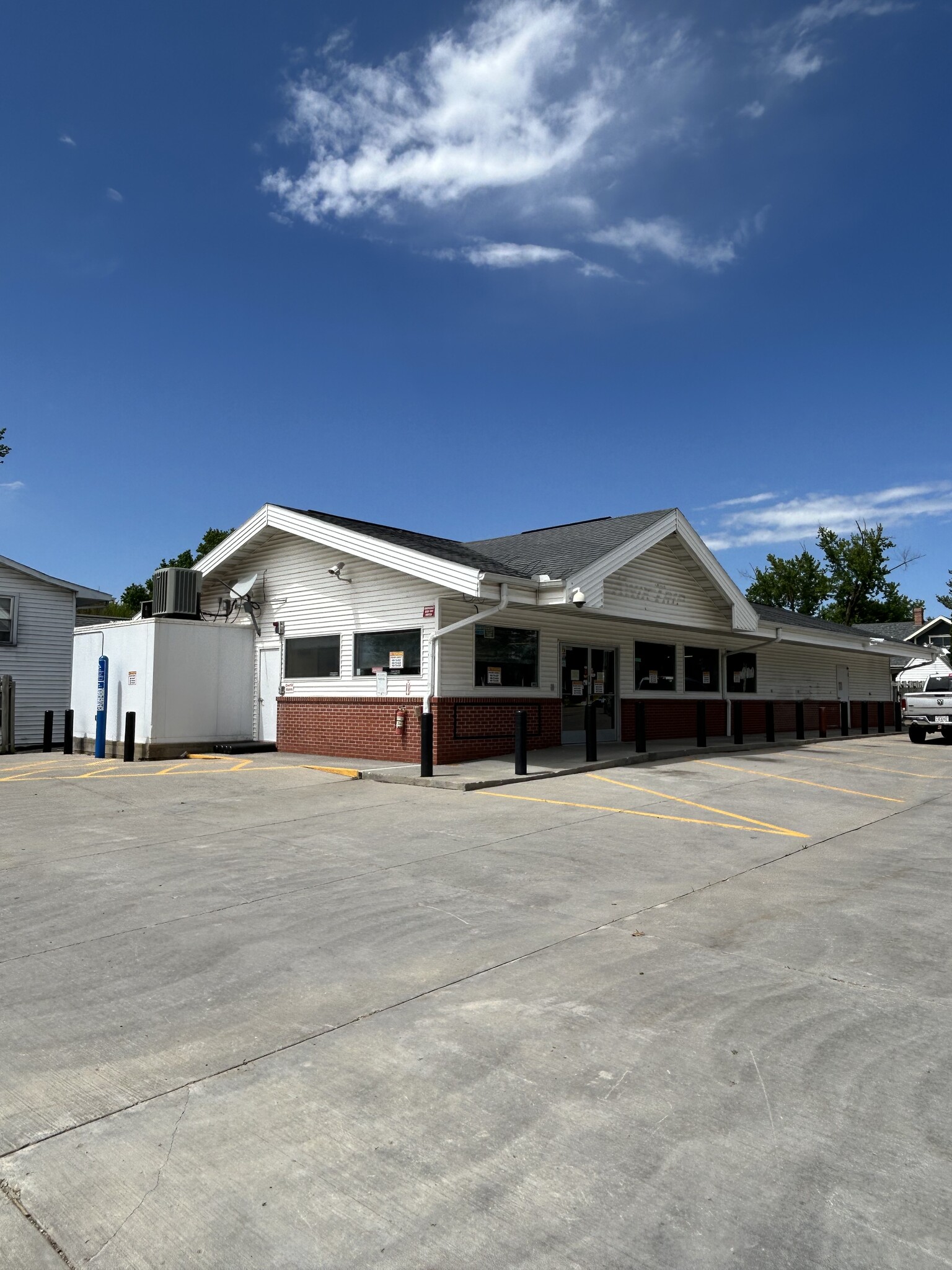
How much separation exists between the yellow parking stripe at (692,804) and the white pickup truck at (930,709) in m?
14.1

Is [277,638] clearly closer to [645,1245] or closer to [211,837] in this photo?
[211,837]

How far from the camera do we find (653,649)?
19.9 metres

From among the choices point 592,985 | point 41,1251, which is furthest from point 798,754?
point 41,1251

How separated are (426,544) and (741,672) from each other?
1091 centimetres

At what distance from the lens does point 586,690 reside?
17703 mm

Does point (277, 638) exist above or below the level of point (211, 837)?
above

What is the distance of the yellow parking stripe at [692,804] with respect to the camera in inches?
371

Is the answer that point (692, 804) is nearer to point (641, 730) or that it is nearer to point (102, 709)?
point (641, 730)

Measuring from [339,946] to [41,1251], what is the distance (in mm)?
2716

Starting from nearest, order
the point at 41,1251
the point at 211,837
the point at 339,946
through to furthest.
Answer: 1. the point at 41,1251
2. the point at 339,946
3. the point at 211,837

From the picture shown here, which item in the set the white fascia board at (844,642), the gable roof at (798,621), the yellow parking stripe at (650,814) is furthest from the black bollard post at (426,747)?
the gable roof at (798,621)

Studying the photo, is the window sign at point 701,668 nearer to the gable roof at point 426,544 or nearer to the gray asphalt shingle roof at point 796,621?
the gray asphalt shingle roof at point 796,621

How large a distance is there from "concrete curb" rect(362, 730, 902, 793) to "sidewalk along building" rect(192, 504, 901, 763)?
75.6 inches

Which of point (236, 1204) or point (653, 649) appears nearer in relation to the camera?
point (236, 1204)
